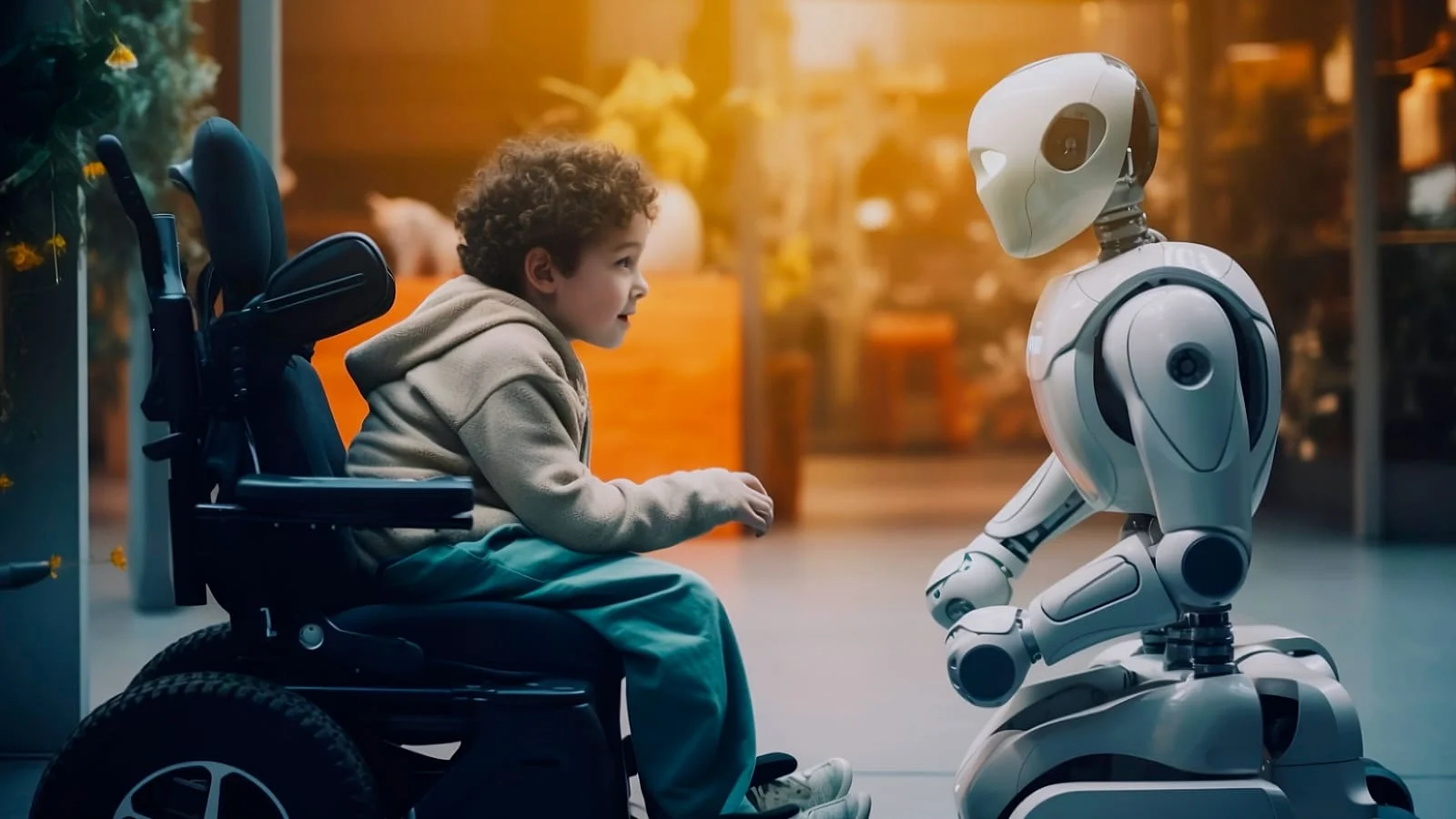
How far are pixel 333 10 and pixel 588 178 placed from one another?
4.48 meters

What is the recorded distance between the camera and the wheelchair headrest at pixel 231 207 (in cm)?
154

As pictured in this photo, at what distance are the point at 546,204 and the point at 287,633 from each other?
0.57 metres

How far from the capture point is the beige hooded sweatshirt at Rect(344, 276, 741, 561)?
160cm

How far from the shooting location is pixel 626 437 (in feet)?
16.9

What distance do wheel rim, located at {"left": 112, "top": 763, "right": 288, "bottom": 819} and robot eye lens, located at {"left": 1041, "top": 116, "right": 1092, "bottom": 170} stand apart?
109cm

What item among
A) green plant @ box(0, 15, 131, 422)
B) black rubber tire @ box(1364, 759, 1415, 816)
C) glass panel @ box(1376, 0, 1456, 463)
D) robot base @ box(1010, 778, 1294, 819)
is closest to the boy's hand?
robot base @ box(1010, 778, 1294, 819)

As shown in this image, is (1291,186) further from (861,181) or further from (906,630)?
(906,630)

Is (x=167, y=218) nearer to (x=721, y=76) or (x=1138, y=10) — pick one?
(x=721, y=76)

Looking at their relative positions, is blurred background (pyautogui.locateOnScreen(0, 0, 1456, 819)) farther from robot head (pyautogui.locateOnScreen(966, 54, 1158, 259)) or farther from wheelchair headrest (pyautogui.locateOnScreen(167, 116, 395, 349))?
wheelchair headrest (pyautogui.locateOnScreen(167, 116, 395, 349))

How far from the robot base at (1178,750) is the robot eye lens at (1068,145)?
60cm

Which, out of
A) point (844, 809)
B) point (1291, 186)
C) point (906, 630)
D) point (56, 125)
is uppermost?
point (1291, 186)

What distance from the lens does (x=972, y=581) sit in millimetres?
1789

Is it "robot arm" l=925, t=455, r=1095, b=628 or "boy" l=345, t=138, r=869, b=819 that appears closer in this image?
"boy" l=345, t=138, r=869, b=819

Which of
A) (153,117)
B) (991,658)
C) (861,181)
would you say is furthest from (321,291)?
(861,181)
